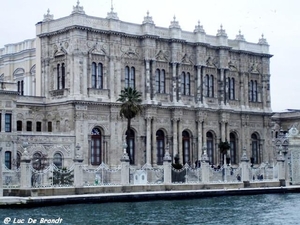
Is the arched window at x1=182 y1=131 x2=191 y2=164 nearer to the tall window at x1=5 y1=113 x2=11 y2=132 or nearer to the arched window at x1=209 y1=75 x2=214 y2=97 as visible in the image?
the arched window at x1=209 y1=75 x2=214 y2=97

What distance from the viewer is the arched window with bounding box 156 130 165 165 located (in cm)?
5778

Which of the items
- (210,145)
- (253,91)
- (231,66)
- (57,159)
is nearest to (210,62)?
(231,66)

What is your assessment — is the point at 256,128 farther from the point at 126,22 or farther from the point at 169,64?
the point at 126,22

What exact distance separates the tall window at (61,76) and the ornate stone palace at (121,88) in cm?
7

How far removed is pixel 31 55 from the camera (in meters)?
59.8

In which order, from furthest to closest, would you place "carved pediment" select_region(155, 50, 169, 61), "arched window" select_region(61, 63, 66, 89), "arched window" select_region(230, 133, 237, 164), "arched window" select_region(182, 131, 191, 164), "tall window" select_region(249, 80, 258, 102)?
"tall window" select_region(249, 80, 258, 102)
"arched window" select_region(230, 133, 237, 164)
"arched window" select_region(182, 131, 191, 164)
"carved pediment" select_region(155, 50, 169, 61)
"arched window" select_region(61, 63, 66, 89)

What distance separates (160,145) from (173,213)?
74.2 ft

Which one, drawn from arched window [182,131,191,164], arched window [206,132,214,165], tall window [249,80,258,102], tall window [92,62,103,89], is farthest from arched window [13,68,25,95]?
tall window [249,80,258,102]

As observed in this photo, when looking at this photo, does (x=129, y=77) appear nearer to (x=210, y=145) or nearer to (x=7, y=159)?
(x=210, y=145)

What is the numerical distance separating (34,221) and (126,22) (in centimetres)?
2844

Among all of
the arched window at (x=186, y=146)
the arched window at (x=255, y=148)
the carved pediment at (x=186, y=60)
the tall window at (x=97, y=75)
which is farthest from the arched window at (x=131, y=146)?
the arched window at (x=255, y=148)

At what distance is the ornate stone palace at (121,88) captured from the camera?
52.5 meters

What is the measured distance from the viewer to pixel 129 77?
56500 mm

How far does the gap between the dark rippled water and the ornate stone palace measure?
1172 centimetres
